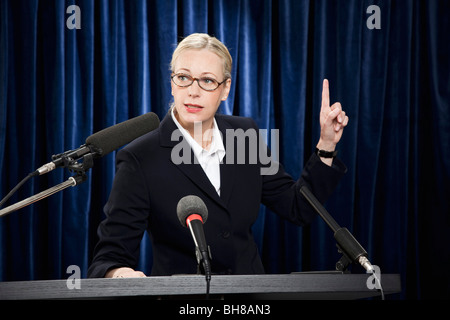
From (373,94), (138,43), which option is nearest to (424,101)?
(373,94)

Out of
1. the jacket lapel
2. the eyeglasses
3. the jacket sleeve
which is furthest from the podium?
the eyeglasses

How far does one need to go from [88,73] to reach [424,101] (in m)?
1.92

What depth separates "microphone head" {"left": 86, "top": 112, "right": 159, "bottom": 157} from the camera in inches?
49.1

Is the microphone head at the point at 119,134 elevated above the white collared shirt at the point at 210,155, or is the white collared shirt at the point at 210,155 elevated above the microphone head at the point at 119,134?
the microphone head at the point at 119,134

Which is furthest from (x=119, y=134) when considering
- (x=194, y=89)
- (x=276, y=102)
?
(x=276, y=102)

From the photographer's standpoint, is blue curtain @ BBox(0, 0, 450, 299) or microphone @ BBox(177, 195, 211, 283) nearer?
microphone @ BBox(177, 195, 211, 283)

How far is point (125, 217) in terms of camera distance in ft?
5.43

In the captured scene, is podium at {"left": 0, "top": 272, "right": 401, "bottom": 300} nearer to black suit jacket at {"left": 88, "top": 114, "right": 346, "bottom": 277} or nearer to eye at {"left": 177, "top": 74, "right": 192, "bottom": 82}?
black suit jacket at {"left": 88, "top": 114, "right": 346, "bottom": 277}

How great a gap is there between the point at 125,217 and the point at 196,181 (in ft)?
0.86

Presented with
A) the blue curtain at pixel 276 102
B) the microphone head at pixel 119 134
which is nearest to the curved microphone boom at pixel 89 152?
the microphone head at pixel 119 134

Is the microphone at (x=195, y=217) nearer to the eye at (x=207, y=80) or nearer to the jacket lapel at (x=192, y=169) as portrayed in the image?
the jacket lapel at (x=192, y=169)

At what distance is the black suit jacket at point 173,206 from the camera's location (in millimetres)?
1663

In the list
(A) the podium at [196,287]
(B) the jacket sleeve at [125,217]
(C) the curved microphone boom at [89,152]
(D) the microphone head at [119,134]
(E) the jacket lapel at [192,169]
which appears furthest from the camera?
(E) the jacket lapel at [192,169]
